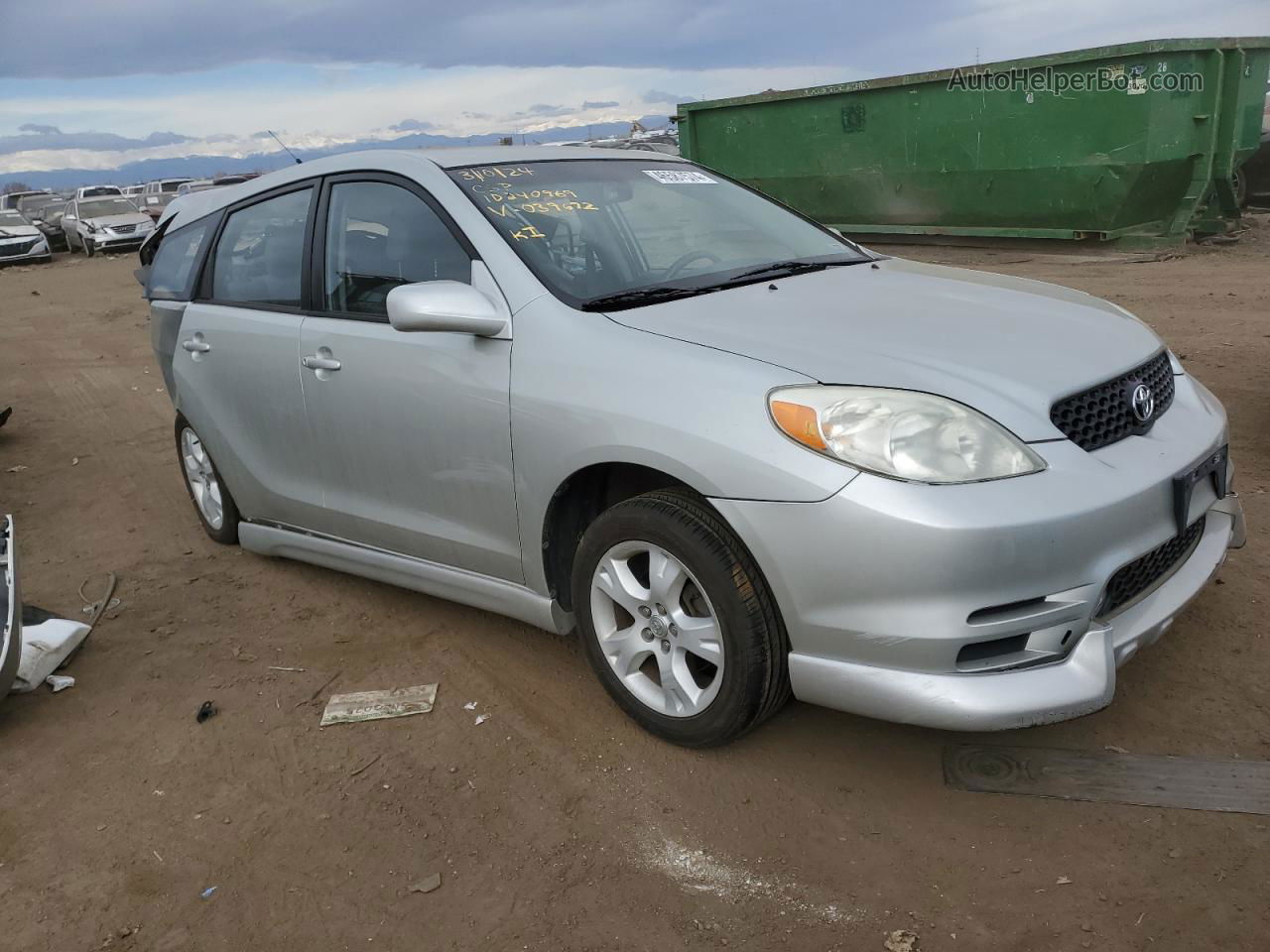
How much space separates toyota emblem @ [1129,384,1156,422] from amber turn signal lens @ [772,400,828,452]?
904mm

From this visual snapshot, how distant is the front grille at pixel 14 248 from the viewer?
24.6 m

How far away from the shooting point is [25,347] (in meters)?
12.6

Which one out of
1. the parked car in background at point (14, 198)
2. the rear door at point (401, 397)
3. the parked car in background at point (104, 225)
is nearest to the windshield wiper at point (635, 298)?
the rear door at point (401, 397)

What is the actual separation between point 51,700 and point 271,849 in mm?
1469

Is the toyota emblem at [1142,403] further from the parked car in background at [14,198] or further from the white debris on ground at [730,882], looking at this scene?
the parked car in background at [14,198]

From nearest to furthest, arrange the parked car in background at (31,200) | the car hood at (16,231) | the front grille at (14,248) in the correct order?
the front grille at (14,248), the car hood at (16,231), the parked car in background at (31,200)

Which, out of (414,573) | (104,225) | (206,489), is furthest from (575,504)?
(104,225)

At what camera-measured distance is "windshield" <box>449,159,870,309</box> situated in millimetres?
3291

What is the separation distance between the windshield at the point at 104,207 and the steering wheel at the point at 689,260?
86.2 ft

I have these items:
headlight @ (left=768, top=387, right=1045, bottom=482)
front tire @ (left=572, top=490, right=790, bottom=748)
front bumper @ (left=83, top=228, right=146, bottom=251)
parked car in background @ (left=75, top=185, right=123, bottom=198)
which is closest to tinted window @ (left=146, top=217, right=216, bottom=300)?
front tire @ (left=572, top=490, right=790, bottom=748)

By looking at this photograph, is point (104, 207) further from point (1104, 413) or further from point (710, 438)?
point (1104, 413)

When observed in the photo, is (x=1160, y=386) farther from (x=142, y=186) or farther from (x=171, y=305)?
(x=142, y=186)

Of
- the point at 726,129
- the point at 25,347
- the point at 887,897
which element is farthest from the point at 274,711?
the point at 726,129

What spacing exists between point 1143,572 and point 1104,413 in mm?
416
